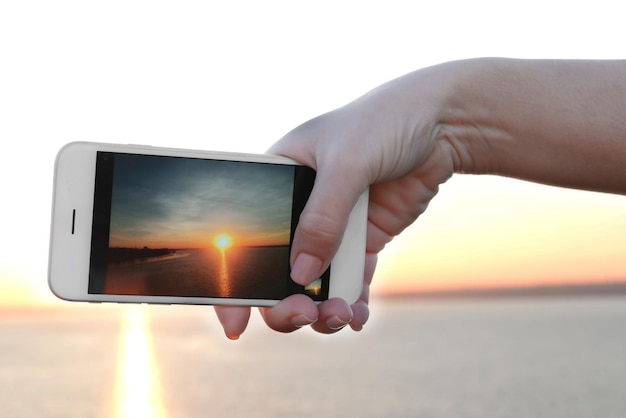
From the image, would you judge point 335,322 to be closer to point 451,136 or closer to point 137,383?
point 451,136

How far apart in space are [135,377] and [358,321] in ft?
170

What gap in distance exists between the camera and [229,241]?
9.70ft

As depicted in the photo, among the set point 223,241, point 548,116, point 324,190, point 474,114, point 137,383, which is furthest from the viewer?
point 137,383

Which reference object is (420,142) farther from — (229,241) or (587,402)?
(587,402)

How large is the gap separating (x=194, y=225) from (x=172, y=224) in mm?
93

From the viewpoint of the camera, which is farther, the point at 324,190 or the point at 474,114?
the point at 474,114

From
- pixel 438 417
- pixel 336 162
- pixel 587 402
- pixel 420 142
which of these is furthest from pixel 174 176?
pixel 587 402

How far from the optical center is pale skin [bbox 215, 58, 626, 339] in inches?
114

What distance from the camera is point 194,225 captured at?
9.65 feet

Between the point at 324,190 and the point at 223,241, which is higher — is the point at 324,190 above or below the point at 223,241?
above

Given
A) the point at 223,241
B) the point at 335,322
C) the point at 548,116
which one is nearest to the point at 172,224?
the point at 223,241

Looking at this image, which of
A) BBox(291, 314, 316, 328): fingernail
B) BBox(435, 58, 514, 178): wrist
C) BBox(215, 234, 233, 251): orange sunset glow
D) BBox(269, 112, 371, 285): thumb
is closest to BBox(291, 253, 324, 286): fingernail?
BBox(269, 112, 371, 285): thumb

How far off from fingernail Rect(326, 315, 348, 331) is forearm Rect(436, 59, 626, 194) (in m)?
0.99

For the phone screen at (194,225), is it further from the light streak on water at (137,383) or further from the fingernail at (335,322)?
the light streak on water at (137,383)
